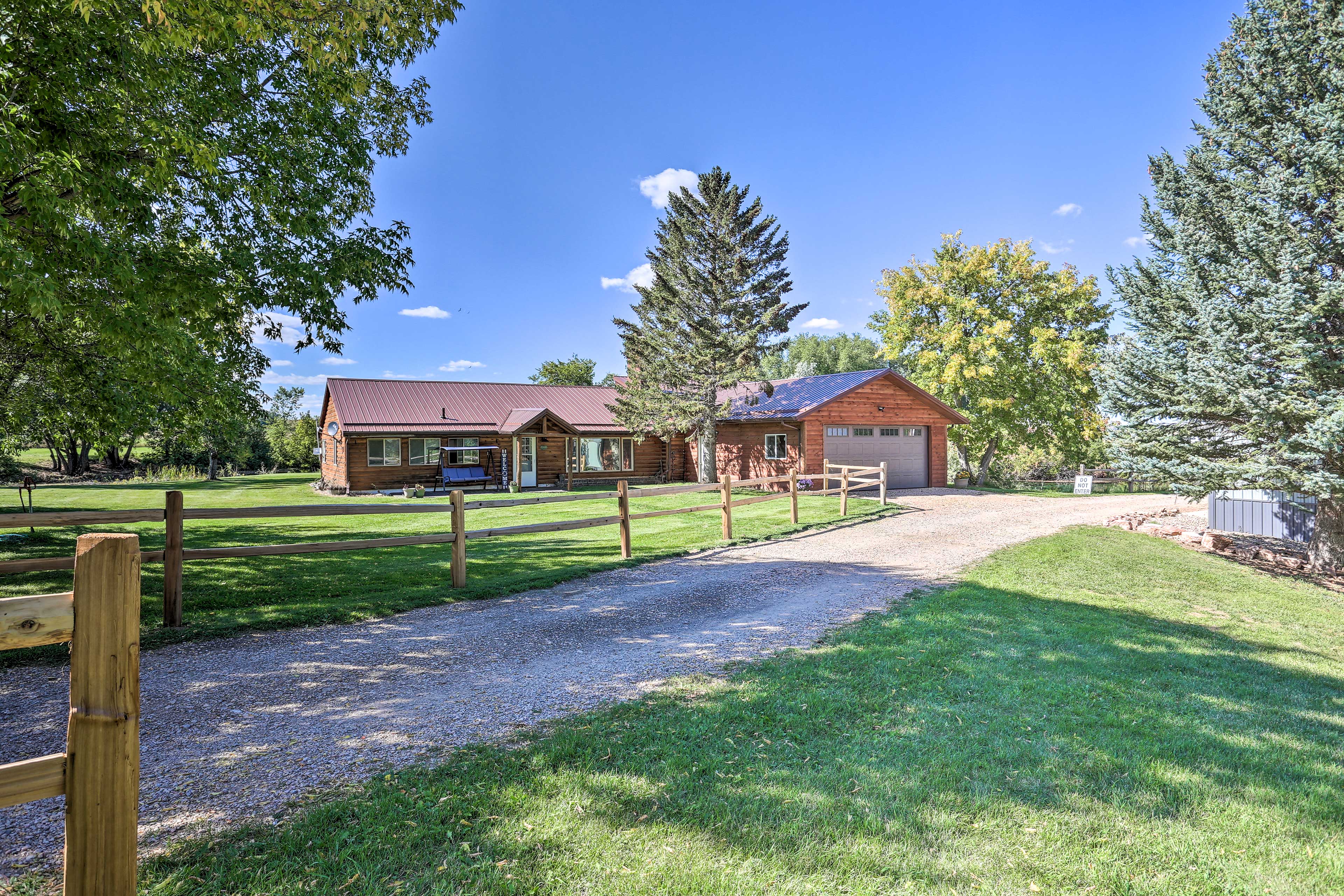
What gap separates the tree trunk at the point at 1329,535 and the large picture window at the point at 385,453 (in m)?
26.9

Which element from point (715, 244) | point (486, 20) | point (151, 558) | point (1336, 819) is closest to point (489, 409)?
point (715, 244)

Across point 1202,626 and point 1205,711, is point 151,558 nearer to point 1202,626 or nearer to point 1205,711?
point 1205,711

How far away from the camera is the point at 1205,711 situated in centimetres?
452

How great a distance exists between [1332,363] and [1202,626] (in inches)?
228

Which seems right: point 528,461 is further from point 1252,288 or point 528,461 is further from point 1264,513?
point 1264,513

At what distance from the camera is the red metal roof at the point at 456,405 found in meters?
25.4

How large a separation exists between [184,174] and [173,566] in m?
4.08

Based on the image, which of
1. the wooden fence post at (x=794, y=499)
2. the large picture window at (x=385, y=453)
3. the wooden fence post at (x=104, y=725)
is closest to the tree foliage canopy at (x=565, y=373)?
the large picture window at (x=385, y=453)

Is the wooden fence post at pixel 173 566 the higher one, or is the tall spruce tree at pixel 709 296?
the tall spruce tree at pixel 709 296

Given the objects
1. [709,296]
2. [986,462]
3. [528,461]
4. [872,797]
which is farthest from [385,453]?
[986,462]

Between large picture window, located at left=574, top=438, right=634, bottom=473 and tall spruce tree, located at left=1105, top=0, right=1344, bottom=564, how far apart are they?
19958mm

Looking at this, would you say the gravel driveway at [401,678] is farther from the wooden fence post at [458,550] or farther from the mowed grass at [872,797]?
the wooden fence post at [458,550]

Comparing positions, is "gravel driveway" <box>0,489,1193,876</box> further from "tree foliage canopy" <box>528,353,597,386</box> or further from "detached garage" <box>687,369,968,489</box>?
"tree foliage canopy" <box>528,353,597,386</box>

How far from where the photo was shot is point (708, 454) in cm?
2623
